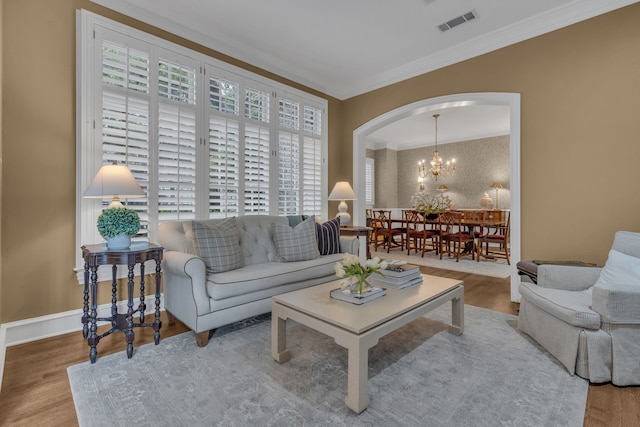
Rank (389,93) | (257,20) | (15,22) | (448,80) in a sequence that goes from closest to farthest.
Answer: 1. (15,22)
2. (257,20)
3. (448,80)
4. (389,93)

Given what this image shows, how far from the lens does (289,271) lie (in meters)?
2.82

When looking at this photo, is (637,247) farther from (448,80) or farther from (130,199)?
(130,199)

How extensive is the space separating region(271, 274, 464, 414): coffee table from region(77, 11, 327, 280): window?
1797mm

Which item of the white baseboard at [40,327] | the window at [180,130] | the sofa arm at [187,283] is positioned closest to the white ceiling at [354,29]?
the window at [180,130]

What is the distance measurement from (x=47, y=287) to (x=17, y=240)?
0.44 m

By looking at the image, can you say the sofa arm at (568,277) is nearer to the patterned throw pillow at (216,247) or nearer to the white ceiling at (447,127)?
the patterned throw pillow at (216,247)

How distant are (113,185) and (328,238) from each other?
7.12 feet

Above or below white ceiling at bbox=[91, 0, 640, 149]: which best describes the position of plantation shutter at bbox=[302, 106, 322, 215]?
below

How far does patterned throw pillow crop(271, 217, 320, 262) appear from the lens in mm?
3129

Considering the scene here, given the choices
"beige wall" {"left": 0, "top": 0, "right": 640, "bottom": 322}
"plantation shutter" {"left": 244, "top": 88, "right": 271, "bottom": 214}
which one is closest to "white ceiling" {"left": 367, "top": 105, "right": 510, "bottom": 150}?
"beige wall" {"left": 0, "top": 0, "right": 640, "bottom": 322}

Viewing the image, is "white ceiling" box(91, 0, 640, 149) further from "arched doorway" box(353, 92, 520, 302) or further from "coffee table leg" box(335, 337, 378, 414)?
"coffee table leg" box(335, 337, 378, 414)

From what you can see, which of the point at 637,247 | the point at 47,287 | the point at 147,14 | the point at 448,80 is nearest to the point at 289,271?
the point at 47,287

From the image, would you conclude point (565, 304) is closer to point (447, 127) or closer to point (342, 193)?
point (342, 193)

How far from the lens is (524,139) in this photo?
10.7 feet
